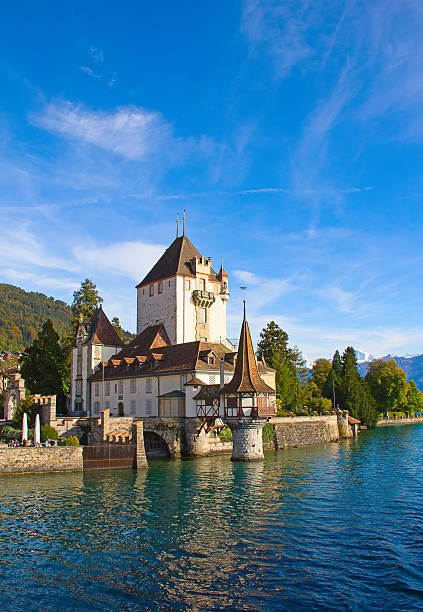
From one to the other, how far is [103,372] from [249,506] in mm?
36206

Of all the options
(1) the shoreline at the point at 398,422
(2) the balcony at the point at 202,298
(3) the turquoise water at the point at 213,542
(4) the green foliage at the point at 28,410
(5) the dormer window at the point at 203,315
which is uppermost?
(2) the balcony at the point at 202,298

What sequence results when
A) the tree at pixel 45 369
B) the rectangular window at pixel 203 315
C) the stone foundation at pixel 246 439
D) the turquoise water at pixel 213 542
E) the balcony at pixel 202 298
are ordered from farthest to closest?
the rectangular window at pixel 203 315
the balcony at pixel 202 298
the tree at pixel 45 369
the stone foundation at pixel 246 439
the turquoise water at pixel 213 542

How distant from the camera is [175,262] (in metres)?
71.3

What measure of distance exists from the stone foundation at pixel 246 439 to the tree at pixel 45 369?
31.5 meters

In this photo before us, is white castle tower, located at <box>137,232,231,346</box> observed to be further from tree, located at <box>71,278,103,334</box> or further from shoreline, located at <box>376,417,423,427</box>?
shoreline, located at <box>376,417,423,427</box>

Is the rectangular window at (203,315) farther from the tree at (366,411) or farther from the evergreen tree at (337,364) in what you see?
the evergreen tree at (337,364)

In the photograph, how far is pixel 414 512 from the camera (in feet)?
86.6

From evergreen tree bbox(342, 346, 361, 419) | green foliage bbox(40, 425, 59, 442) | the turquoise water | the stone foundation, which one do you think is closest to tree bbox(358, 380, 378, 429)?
evergreen tree bbox(342, 346, 361, 419)

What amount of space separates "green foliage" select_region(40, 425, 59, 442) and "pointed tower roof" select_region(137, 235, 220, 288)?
90.5 feet

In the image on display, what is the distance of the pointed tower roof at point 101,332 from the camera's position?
67.5m

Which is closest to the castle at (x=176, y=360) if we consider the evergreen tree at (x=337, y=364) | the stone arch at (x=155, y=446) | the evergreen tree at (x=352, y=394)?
the stone arch at (x=155, y=446)

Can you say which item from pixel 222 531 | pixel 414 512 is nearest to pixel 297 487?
pixel 414 512

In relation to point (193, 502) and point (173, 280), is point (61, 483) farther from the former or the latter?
point (173, 280)

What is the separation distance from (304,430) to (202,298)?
69.4 feet
